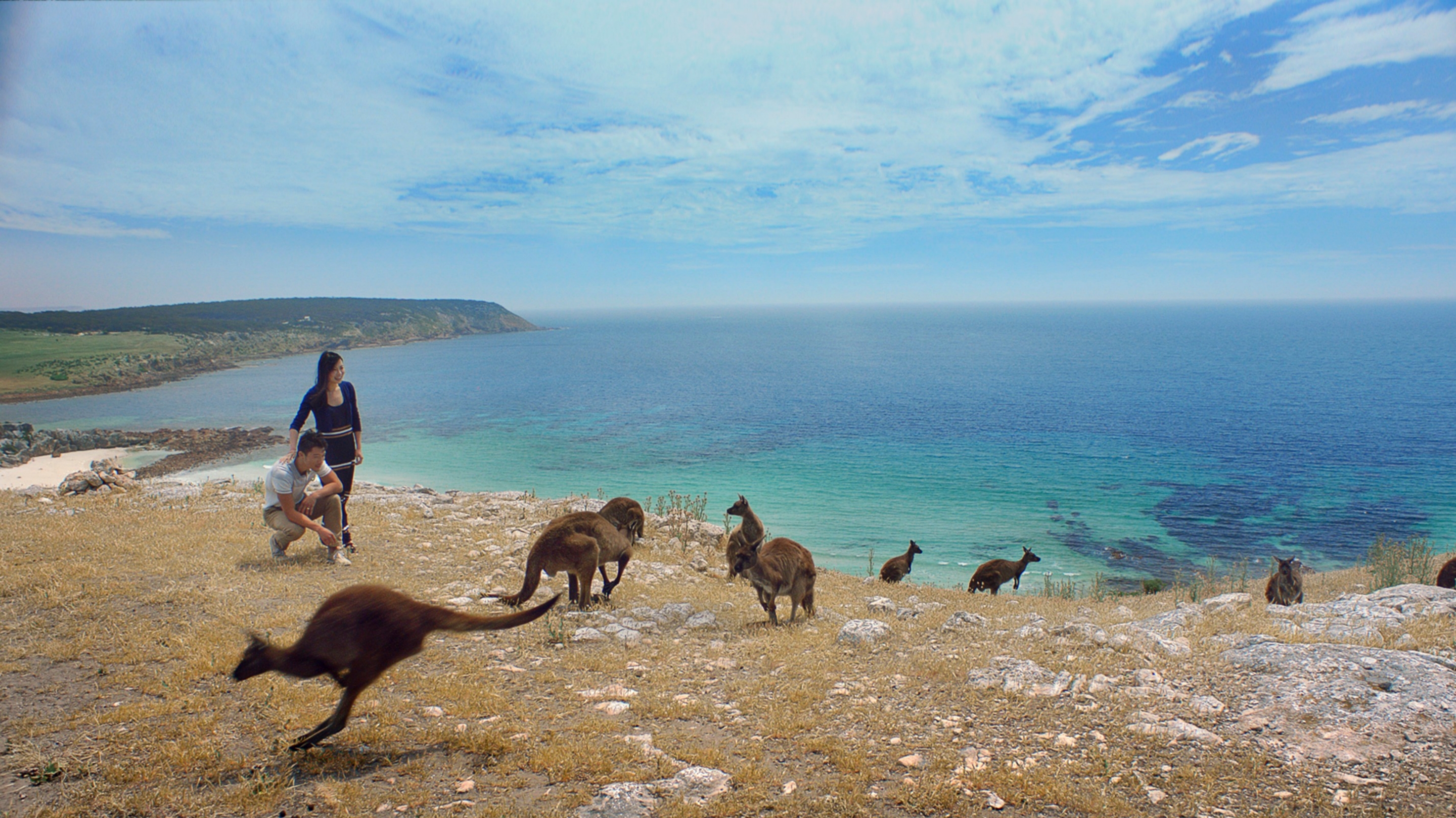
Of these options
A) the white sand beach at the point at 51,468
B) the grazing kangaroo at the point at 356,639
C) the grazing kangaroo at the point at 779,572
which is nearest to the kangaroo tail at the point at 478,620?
the grazing kangaroo at the point at 356,639

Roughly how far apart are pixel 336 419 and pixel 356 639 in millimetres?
6182

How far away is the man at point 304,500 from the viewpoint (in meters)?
8.63

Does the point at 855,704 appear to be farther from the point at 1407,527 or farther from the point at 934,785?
the point at 1407,527

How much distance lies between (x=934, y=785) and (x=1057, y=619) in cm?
604

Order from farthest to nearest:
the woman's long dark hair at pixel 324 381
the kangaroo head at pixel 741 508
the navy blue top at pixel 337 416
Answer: the kangaroo head at pixel 741 508 < the navy blue top at pixel 337 416 < the woman's long dark hair at pixel 324 381

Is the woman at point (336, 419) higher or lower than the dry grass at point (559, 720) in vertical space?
higher

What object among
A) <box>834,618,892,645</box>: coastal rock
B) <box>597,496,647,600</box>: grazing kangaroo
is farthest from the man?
<box>834,618,892,645</box>: coastal rock

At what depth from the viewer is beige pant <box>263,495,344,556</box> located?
29.4 ft

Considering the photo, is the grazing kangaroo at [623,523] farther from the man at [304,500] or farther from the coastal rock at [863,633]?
the man at [304,500]

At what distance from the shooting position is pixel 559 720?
5176 millimetres

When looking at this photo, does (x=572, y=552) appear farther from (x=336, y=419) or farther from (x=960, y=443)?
(x=960, y=443)

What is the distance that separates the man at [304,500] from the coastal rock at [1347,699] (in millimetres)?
10343

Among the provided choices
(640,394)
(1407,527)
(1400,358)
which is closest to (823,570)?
(1407,527)

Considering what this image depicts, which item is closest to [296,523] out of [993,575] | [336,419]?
[336,419]
